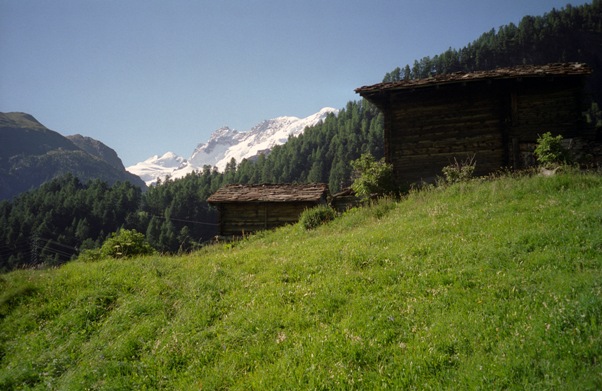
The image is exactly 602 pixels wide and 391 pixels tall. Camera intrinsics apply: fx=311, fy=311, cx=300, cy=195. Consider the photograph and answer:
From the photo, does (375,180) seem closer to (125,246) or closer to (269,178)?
(125,246)

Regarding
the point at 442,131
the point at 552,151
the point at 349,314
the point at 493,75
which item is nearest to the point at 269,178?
the point at 442,131

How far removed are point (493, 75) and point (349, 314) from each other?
16741 millimetres

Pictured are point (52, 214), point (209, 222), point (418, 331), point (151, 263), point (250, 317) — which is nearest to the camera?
point (418, 331)

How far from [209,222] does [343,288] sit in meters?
126

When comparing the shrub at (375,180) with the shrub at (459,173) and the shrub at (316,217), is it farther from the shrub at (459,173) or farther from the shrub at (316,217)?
the shrub at (459,173)

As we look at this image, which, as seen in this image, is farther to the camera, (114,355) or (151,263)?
(151,263)

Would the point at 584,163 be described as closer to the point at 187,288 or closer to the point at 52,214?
the point at 187,288

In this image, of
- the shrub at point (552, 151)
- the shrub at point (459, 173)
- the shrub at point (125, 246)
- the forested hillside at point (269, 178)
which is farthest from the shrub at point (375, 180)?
the forested hillside at point (269, 178)

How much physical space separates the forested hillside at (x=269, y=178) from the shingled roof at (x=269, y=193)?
229 feet

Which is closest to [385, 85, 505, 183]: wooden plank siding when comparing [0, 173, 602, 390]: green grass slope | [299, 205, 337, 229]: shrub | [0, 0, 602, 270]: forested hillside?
[299, 205, 337, 229]: shrub

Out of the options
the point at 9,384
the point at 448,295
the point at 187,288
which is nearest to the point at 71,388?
the point at 9,384

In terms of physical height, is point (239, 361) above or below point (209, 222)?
above

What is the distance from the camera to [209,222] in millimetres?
125875

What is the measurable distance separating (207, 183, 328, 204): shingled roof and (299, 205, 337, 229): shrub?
9.93 m
